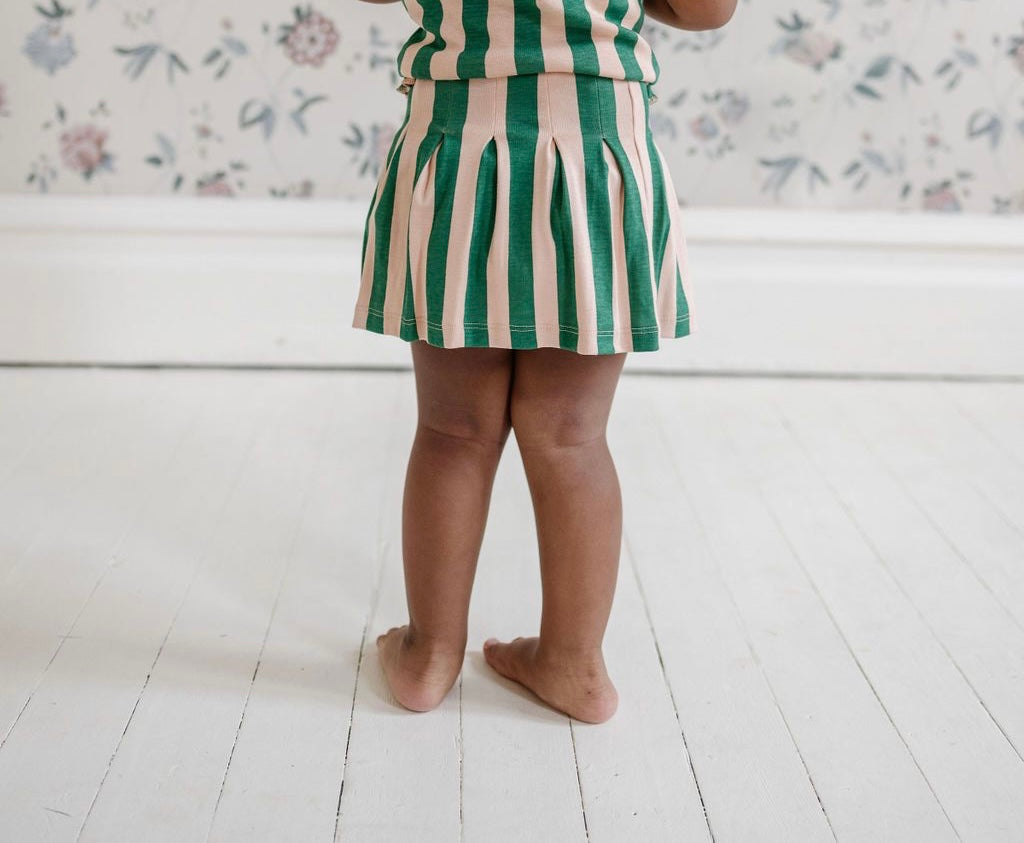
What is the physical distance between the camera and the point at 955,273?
2121 millimetres

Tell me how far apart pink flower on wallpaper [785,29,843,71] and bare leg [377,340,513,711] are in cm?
127

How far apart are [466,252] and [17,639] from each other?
0.67 meters

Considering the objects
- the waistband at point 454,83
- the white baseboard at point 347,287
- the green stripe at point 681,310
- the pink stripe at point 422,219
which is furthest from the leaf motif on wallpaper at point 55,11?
the green stripe at point 681,310

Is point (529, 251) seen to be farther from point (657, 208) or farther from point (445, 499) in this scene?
point (445, 499)

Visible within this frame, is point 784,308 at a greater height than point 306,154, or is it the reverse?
point 306,154

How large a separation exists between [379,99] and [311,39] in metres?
0.15

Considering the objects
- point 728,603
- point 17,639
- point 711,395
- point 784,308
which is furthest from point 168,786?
point 784,308

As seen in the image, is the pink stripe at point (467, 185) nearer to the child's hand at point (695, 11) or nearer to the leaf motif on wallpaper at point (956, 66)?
the child's hand at point (695, 11)

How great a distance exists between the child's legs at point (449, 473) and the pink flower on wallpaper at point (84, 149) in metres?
1.22

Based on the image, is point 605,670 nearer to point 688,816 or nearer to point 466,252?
point 688,816

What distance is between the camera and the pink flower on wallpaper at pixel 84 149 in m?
2.00

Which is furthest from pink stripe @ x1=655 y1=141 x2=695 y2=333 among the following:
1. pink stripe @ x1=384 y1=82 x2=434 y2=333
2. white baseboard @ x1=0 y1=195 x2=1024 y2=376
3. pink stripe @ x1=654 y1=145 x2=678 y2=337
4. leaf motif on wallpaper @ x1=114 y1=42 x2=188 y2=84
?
leaf motif on wallpaper @ x1=114 y1=42 x2=188 y2=84

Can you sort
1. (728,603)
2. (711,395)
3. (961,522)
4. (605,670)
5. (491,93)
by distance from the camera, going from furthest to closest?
(711,395) < (961,522) < (728,603) < (605,670) < (491,93)

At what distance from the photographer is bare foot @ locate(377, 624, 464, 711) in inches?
43.3
